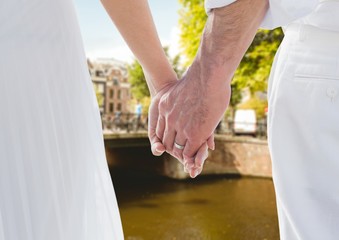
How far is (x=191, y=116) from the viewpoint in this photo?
35.3 inches

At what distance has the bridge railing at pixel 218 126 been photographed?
1473 cm

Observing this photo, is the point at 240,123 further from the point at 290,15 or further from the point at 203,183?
the point at 290,15

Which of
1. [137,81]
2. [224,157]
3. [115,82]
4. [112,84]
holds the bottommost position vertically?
[112,84]

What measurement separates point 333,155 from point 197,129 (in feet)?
0.85

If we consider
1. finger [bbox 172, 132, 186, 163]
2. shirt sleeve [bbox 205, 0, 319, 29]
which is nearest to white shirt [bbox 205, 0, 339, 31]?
shirt sleeve [bbox 205, 0, 319, 29]

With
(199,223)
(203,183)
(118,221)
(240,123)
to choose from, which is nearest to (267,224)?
(199,223)

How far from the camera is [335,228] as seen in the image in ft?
2.72

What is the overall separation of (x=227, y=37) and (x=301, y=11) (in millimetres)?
141

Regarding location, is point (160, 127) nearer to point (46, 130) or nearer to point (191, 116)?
point (191, 116)

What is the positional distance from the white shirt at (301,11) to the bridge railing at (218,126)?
13762 mm

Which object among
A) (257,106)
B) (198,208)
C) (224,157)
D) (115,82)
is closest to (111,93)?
(115,82)

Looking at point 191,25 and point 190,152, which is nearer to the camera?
point 190,152

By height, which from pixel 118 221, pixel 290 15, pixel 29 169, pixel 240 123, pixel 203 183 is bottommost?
pixel 203 183

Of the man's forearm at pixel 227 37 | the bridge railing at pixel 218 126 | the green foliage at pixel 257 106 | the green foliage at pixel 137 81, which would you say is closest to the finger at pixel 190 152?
the man's forearm at pixel 227 37
